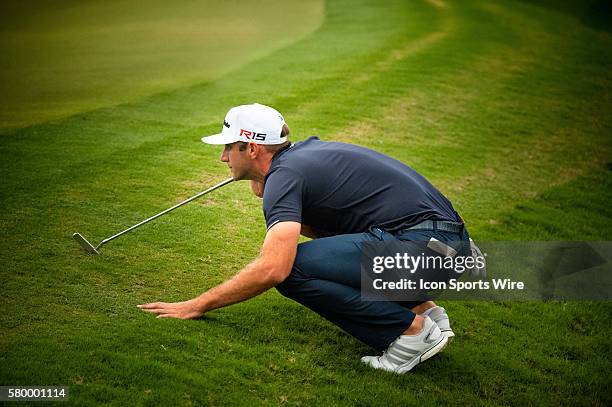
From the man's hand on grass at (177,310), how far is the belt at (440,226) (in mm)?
1370

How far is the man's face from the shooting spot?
4082 mm

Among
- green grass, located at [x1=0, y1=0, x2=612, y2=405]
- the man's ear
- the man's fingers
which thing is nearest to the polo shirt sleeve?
the man's ear

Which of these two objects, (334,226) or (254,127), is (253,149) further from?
(334,226)

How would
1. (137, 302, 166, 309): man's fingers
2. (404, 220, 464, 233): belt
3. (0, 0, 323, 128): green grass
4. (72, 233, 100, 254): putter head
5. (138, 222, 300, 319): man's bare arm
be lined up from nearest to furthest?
1. (138, 222, 300, 319): man's bare arm
2. (404, 220, 464, 233): belt
3. (137, 302, 166, 309): man's fingers
4. (72, 233, 100, 254): putter head
5. (0, 0, 323, 128): green grass

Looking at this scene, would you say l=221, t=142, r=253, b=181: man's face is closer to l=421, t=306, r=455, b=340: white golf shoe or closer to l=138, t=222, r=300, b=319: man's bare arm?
l=138, t=222, r=300, b=319: man's bare arm

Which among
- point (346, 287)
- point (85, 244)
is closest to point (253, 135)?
point (346, 287)

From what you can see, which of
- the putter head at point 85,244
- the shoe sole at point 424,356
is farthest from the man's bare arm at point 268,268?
the putter head at point 85,244

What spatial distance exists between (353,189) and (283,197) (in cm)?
47

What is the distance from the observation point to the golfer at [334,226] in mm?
3695

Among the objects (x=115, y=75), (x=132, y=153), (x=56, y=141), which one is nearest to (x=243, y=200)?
(x=132, y=153)

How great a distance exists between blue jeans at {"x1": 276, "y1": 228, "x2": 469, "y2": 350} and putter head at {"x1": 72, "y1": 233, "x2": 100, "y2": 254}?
1.75 m

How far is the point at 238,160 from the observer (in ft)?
13.5

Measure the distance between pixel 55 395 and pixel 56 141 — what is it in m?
4.49

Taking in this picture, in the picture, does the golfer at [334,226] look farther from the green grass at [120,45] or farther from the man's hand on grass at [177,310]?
the green grass at [120,45]
